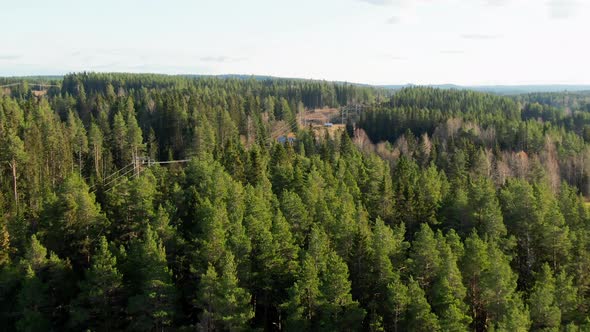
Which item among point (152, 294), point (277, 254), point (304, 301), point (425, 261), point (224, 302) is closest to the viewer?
point (224, 302)

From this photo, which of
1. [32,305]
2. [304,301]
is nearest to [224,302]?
[304,301]

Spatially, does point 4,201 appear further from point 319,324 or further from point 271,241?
point 319,324

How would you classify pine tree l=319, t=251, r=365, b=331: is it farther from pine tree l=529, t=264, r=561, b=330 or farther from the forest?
pine tree l=529, t=264, r=561, b=330

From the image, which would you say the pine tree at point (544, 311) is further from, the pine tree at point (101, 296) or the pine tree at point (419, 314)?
the pine tree at point (101, 296)

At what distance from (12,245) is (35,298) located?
9.29 meters

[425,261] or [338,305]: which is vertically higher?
[425,261]

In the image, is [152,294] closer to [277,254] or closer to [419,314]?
[277,254]

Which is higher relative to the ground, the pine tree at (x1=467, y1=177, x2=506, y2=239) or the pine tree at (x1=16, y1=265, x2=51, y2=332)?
the pine tree at (x1=467, y1=177, x2=506, y2=239)

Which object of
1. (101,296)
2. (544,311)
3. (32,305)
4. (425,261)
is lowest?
(544,311)

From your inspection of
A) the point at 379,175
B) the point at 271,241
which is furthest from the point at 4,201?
the point at 379,175

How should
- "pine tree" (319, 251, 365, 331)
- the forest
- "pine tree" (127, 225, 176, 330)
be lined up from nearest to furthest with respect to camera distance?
1. "pine tree" (319, 251, 365, 331)
2. the forest
3. "pine tree" (127, 225, 176, 330)

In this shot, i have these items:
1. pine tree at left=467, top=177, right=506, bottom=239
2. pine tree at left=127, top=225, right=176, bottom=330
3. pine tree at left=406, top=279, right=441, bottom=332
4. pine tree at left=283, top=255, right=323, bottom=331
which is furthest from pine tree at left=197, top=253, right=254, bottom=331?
pine tree at left=467, top=177, right=506, bottom=239

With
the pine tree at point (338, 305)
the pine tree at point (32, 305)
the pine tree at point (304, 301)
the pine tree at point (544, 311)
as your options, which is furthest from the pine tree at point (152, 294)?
the pine tree at point (544, 311)

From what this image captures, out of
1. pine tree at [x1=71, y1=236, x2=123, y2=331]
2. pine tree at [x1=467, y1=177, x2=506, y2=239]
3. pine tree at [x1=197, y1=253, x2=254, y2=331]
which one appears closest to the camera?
pine tree at [x1=197, y1=253, x2=254, y2=331]
